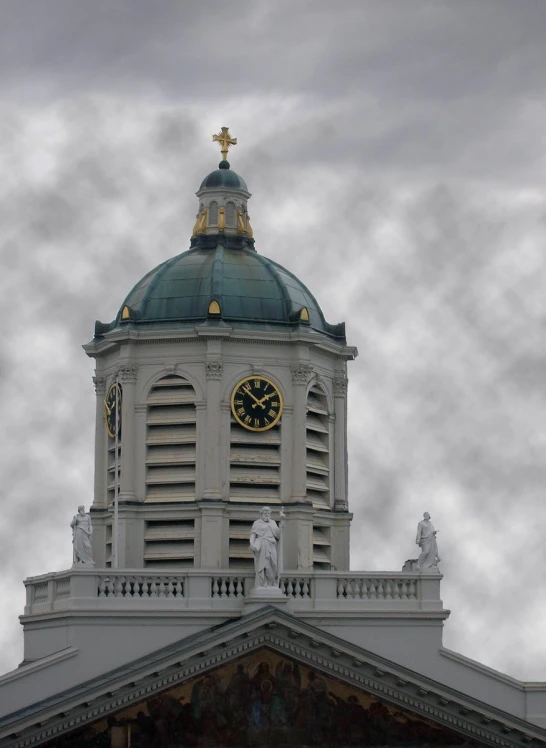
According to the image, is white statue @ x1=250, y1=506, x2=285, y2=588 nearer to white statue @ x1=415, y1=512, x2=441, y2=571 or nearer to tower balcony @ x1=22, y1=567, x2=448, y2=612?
tower balcony @ x1=22, y1=567, x2=448, y2=612

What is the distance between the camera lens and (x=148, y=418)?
234 feet

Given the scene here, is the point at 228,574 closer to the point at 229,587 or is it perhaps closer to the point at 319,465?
the point at 229,587

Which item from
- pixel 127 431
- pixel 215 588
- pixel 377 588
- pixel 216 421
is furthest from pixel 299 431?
pixel 215 588

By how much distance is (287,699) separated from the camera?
211ft

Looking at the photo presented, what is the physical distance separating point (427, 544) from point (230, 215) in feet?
43.1

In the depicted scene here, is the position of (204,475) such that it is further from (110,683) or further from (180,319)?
(110,683)

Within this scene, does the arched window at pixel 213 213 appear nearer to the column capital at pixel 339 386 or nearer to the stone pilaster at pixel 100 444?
the stone pilaster at pixel 100 444

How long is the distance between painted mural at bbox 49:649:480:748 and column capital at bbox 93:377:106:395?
40.1 ft

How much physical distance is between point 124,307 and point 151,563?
308 inches

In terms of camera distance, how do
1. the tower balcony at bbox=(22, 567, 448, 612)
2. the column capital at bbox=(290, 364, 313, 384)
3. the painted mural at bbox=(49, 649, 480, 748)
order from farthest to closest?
the column capital at bbox=(290, 364, 313, 384), the tower balcony at bbox=(22, 567, 448, 612), the painted mural at bbox=(49, 649, 480, 748)

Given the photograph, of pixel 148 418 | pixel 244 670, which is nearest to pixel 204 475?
pixel 148 418

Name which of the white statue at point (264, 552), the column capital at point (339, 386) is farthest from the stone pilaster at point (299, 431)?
the white statue at point (264, 552)

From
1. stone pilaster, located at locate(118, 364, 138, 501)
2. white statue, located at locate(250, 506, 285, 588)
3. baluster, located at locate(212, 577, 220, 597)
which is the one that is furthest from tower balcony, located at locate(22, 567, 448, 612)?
stone pilaster, located at locate(118, 364, 138, 501)

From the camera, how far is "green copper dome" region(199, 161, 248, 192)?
245ft
